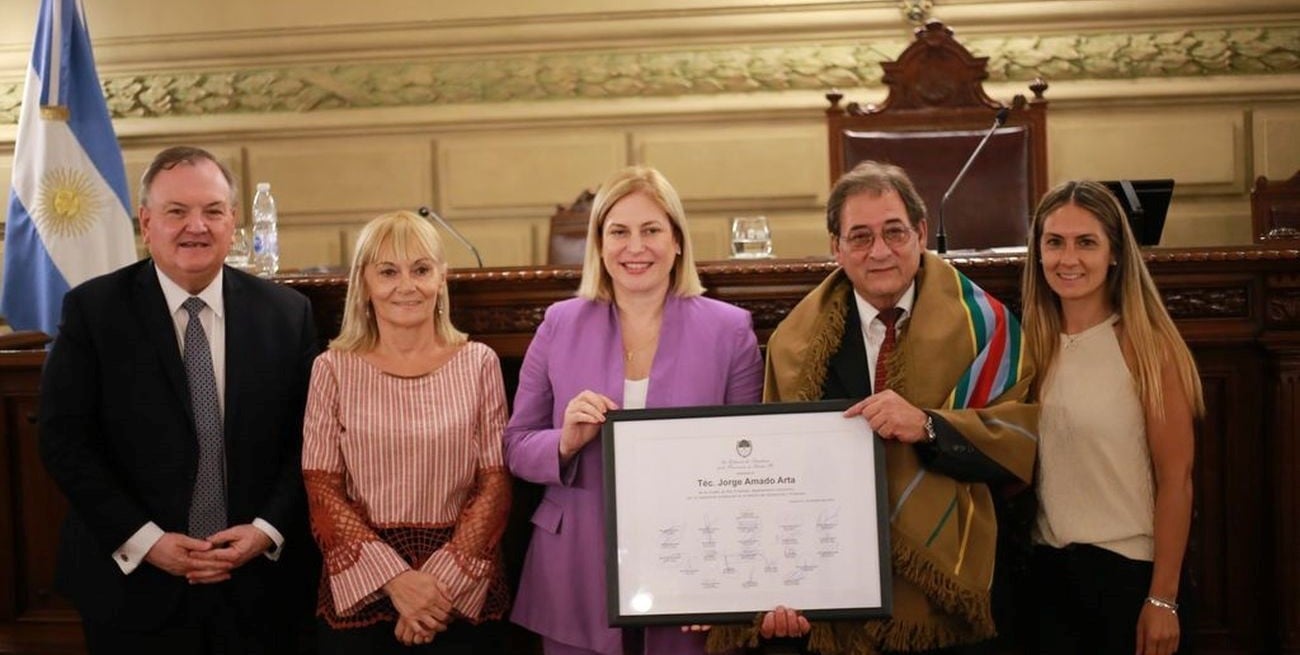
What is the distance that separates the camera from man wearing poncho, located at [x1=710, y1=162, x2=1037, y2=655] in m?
2.31

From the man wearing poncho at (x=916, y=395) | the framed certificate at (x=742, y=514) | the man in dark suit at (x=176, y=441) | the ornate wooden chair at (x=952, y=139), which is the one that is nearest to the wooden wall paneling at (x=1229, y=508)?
the man wearing poncho at (x=916, y=395)

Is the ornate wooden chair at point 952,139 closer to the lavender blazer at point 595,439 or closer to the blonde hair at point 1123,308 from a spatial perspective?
the blonde hair at point 1123,308

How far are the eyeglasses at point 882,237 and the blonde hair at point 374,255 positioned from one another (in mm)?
835

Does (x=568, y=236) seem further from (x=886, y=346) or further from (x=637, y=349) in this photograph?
(x=886, y=346)

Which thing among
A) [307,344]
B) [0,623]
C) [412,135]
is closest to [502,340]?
[307,344]

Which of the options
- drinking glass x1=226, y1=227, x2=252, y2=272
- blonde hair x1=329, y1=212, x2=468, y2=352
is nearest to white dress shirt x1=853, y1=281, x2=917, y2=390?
blonde hair x1=329, y1=212, x2=468, y2=352

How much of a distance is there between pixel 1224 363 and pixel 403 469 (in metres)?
1.81

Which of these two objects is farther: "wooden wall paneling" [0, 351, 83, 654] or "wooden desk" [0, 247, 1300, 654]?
"wooden wall paneling" [0, 351, 83, 654]

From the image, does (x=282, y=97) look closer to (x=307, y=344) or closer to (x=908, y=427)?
(x=307, y=344)

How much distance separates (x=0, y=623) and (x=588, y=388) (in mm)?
1856

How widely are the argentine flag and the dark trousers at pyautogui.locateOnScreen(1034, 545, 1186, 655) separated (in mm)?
3895

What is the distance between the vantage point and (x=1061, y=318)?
8.64ft

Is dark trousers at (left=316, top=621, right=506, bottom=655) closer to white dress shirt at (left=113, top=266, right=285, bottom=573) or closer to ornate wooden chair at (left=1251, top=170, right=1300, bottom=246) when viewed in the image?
white dress shirt at (left=113, top=266, right=285, bottom=573)

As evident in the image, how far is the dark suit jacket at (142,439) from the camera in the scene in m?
2.64
